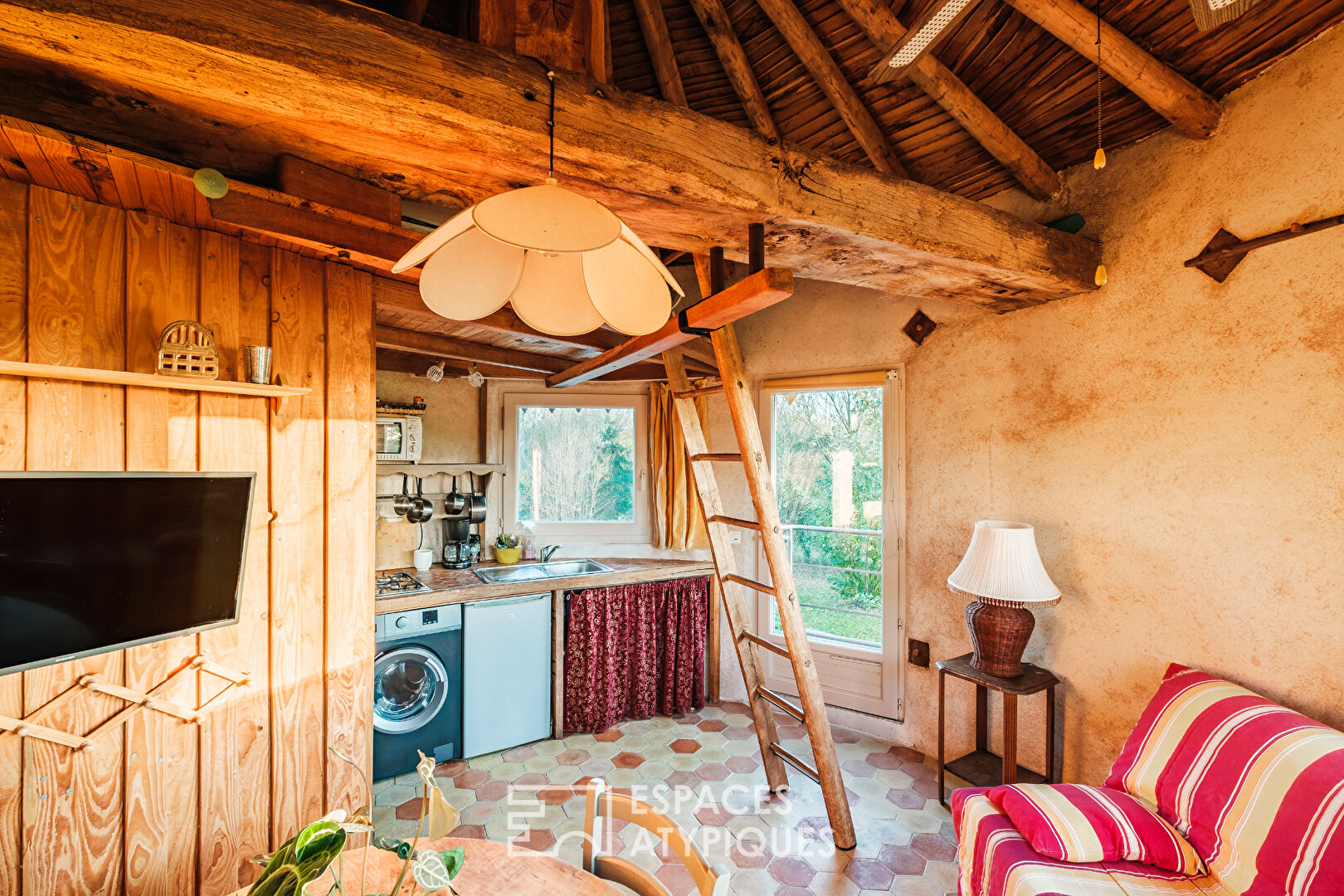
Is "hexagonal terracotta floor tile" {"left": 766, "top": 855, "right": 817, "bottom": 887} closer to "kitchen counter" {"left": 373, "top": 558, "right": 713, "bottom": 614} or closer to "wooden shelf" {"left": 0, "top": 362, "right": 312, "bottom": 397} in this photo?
"kitchen counter" {"left": 373, "top": 558, "right": 713, "bottom": 614}

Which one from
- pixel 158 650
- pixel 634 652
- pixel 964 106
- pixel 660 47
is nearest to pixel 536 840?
pixel 634 652

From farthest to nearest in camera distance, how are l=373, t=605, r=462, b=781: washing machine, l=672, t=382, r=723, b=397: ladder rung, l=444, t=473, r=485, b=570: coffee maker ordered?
l=444, t=473, r=485, b=570: coffee maker → l=373, t=605, r=462, b=781: washing machine → l=672, t=382, r=723, b=397: ladder rung

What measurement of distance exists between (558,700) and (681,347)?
6.89ft

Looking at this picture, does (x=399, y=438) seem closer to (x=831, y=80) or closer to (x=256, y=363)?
(x=256, y=363)

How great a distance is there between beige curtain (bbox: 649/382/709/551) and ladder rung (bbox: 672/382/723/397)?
1.01m

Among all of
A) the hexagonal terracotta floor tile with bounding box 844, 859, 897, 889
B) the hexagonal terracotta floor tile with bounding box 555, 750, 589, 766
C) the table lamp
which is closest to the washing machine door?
the hexagonal terracotta floor tile with bounding box 555, 750, 589, 766

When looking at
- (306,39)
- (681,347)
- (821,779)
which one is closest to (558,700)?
(821,779)

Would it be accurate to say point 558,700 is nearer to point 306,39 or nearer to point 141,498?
point 141,498

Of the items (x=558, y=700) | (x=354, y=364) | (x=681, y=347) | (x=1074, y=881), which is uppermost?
(x=681, y=347)

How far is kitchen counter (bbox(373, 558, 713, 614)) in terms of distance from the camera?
2.92 meters

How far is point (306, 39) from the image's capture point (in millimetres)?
1082

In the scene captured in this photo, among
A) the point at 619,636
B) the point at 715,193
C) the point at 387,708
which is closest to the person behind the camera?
the point at 715,193

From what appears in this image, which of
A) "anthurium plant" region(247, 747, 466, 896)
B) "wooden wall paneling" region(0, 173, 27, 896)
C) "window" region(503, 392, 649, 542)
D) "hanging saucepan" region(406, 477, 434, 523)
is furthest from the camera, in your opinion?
"window" region(503, 392, 649, 542)

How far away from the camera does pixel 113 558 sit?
4.72 ft
